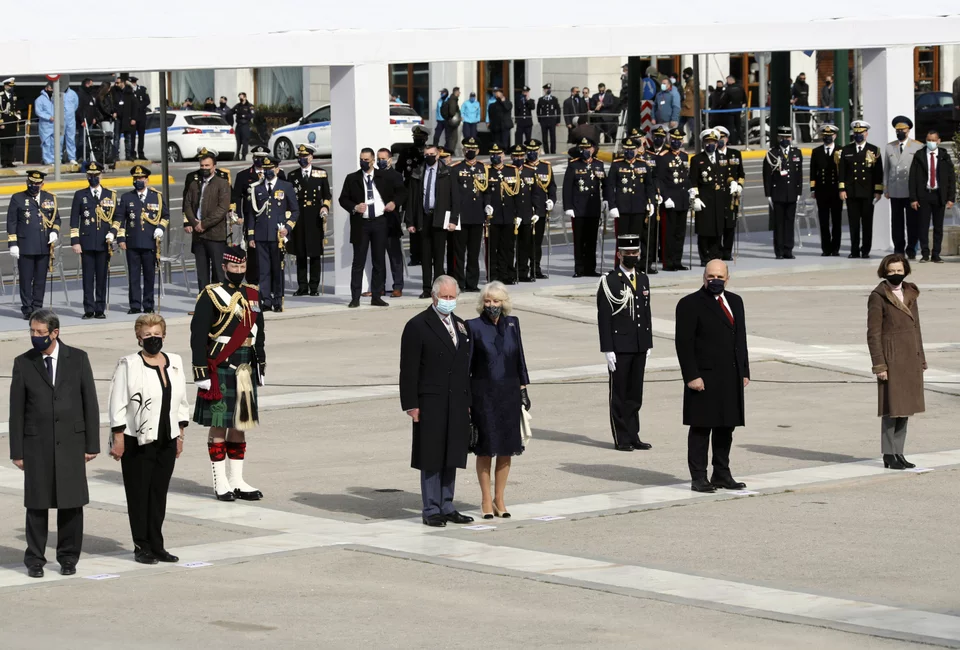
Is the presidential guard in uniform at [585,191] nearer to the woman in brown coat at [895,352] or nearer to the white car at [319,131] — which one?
the woman in brown coat at [895,352]

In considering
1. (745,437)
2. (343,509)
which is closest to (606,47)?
(745,437)

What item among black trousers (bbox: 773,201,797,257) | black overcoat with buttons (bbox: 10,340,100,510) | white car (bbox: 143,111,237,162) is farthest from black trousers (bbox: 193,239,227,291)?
white car (bbox: 143,111,237,162)

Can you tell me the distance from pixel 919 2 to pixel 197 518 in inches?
756

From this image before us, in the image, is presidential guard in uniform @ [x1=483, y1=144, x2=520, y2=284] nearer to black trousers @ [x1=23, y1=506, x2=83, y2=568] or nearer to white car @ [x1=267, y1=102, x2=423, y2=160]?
black trousers @ [x1=23, y1=506, x2=83, y2=568]

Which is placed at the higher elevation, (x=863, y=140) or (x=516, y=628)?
(x=863, y=140)

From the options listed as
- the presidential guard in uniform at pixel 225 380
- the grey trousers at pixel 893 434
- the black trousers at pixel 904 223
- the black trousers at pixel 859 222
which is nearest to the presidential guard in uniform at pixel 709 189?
the black trousers at pixel 859 222

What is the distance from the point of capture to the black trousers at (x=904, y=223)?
2816 centimetres

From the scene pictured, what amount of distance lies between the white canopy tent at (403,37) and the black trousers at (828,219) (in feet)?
2.27

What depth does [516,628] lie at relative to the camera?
32.2 feet

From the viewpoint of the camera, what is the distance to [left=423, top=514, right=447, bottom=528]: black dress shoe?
12.8m

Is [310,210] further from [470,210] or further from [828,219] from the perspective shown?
[828,219]

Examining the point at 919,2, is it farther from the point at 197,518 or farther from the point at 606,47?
the point at 197,518

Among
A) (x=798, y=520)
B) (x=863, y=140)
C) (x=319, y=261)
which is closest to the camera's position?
(x=798, y=520)

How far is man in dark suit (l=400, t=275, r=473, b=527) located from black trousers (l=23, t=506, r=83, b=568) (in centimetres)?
243
